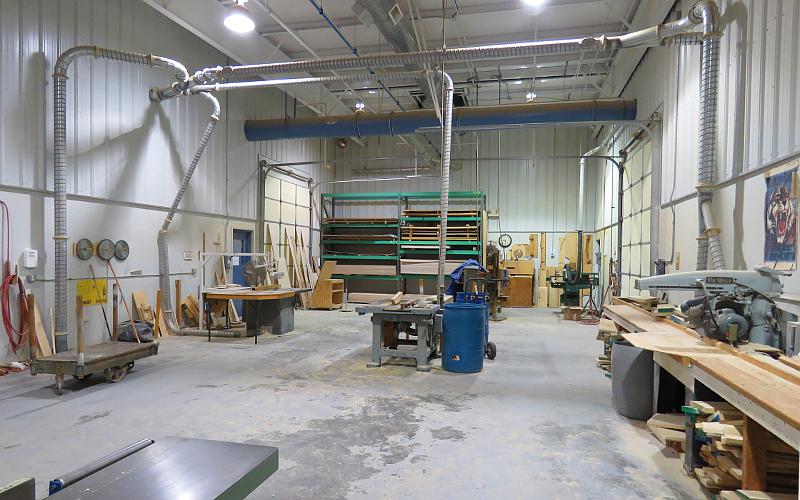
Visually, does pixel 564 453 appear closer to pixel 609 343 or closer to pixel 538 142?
pixel 609 343

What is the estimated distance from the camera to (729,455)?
93.3 inches

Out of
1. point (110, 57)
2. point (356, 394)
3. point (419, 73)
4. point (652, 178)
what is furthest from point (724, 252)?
point (110, 57)

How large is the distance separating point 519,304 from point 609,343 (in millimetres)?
7140

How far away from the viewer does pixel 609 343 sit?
18.6ft

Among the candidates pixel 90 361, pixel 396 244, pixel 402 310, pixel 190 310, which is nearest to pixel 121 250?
pixel 190 310

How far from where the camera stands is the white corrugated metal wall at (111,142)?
5516mm

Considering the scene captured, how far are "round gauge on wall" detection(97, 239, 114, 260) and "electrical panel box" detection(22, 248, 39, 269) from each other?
0.90 metres

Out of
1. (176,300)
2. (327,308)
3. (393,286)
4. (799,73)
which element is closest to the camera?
(799,73)

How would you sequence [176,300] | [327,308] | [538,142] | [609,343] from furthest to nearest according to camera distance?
[538,142] → [327,308] → [176,300] → [609,343]

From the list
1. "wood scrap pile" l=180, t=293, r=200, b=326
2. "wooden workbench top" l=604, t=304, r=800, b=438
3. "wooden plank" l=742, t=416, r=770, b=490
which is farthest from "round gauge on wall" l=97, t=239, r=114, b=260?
"wooden plank" l=742, t=416, r=770, b=490

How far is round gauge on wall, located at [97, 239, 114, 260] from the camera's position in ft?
21.4

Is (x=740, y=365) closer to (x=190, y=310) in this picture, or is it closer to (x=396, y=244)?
(x=190, y=310)

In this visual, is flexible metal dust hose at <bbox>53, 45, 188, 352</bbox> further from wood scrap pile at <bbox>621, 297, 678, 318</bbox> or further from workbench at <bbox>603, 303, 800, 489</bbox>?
wood scrap pile at <bbox>621, 297, 678, 318</bbox>

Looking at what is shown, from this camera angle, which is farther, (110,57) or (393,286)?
(393,286)
